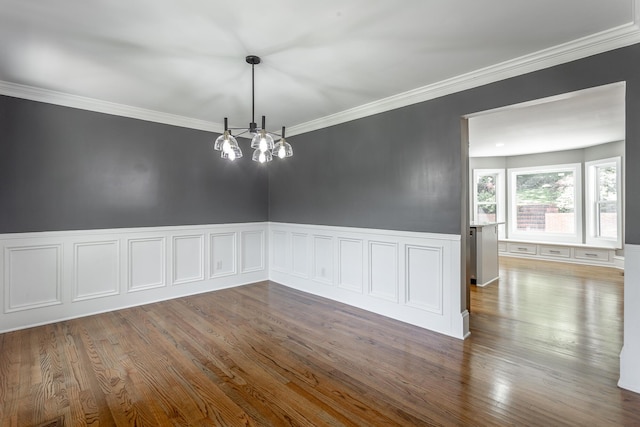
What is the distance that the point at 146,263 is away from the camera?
4.16 meters

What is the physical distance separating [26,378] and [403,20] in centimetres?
382

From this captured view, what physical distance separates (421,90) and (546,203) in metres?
6.02

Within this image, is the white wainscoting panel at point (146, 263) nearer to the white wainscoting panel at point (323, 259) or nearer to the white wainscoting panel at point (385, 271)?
the white wainscoting panel at point (385, 271)

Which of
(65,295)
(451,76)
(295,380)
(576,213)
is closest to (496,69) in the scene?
(451,76)

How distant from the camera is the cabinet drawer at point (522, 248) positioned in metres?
7.29

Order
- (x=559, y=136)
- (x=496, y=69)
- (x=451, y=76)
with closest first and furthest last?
1. (x=496, y=69)
2. (x=451, y=76)
3. (x=559, y=136)

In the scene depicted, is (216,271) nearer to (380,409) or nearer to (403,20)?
(380,409)

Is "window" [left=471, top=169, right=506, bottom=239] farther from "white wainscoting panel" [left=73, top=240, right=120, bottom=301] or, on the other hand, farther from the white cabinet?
"white wainscoting panel" [left=73, top=240, right=120, bottom=301]

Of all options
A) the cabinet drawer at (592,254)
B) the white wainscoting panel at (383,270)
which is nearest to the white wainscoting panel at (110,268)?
the white wainscoting panel at (383,270)

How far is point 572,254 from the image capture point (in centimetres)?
673

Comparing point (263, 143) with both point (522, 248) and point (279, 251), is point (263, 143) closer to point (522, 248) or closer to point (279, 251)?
point (279, 251)

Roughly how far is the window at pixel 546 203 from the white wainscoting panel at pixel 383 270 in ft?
19.1

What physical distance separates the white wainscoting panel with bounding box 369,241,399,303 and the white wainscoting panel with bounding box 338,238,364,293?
0.57 ft

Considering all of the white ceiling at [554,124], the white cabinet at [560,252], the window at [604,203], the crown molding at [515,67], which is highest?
the white ceiling at [554,124]
